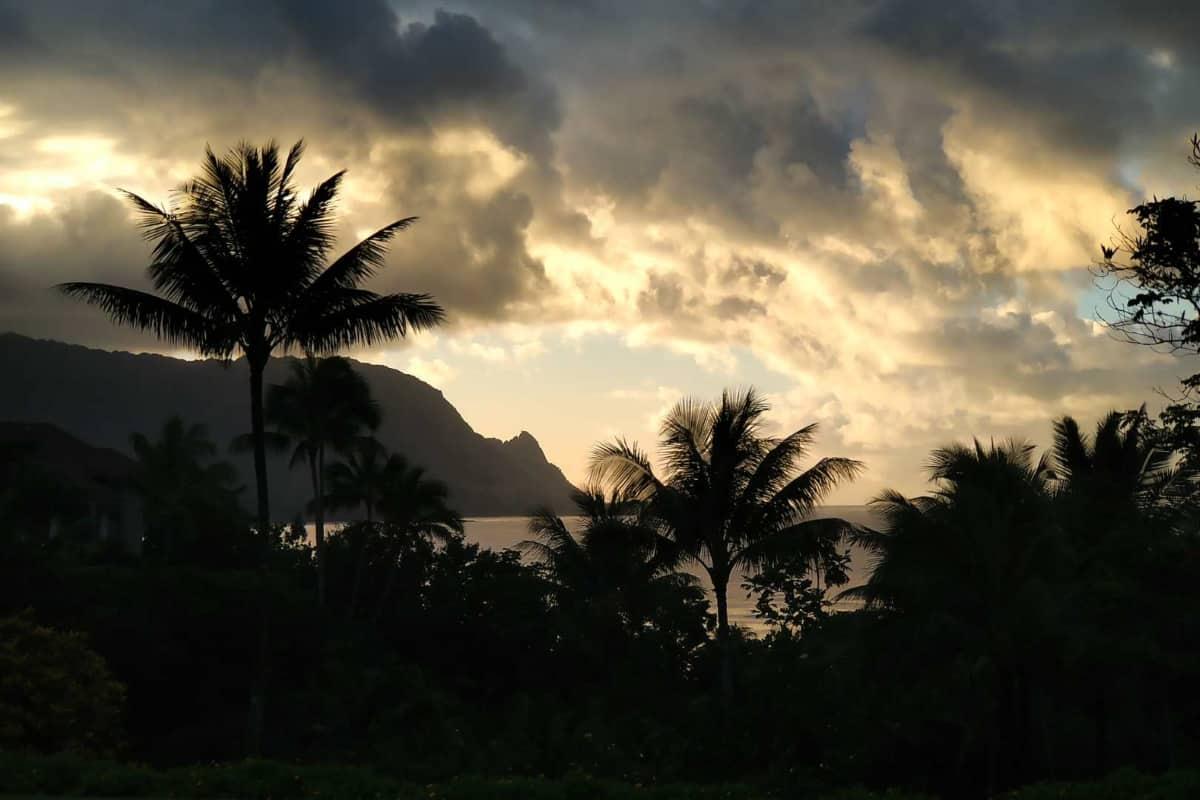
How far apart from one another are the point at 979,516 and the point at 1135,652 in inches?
218

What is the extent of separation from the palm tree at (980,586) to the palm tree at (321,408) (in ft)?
102

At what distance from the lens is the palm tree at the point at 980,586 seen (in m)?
18.3

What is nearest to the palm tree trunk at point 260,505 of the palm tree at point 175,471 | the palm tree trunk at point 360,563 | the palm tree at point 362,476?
the palm tree trunk at point 360,563

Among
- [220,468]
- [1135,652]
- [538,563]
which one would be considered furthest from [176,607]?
[220,468]

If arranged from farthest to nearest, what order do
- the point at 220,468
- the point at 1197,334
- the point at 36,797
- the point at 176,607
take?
the point at 220,468
the point at 176,607
the point at 1197,334
the point at 36,797

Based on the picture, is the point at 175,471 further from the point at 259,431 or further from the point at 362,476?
the point at 259,431

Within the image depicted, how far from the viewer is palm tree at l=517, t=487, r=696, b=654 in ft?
108

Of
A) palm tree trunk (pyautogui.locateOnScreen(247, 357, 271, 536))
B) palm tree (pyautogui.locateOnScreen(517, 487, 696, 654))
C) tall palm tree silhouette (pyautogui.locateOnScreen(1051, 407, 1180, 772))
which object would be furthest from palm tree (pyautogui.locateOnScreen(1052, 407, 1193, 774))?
palm tree trunk (pyautogui.locateOnScreen(247, 357, 271, 536))

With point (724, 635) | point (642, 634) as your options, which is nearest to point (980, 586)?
point (724, 635)

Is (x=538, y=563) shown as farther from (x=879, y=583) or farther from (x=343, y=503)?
(x=879, y=583)

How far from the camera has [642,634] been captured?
34.9 m

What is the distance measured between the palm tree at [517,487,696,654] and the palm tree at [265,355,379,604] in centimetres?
1289

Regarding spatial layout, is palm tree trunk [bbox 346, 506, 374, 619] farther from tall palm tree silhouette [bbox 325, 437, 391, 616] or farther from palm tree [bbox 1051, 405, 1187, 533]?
palm tree [bbox 1051, 405, 1187, 533]

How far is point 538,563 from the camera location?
1529 inches
